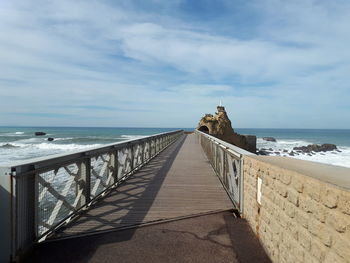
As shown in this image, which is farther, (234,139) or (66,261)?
(234,139)

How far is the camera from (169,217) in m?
4.48

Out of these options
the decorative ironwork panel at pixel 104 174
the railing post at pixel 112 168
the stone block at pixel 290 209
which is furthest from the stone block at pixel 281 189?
the railing post at pixel 112 168

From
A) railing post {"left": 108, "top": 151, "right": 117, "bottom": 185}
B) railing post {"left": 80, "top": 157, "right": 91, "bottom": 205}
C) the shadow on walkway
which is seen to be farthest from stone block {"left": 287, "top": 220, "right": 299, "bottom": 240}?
railing post {"left": 108, "top": 151, "right": 117, "bottom": 185}

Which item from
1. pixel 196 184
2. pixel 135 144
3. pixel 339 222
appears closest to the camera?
pixel 339 222

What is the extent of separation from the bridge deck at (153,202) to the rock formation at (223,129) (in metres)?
28.9

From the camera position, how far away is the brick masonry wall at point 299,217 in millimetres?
1880

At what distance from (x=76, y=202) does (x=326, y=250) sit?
11.9 ft

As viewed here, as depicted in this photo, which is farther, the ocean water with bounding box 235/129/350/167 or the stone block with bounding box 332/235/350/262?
the ocean water with bounding box 235/129/350/167

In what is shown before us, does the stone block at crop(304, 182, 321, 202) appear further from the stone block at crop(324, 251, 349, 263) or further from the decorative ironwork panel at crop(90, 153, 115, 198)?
the decorative ironwork panel at crop(90, 153, 115, 198)

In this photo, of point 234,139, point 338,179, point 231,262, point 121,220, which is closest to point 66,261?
point 121,220

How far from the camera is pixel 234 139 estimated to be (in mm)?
38406

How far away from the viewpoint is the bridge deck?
4.21 metres

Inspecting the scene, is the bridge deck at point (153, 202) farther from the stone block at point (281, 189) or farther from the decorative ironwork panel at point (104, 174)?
the stone block at point (281, 189)

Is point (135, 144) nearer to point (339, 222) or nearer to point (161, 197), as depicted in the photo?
point (161, 197)
